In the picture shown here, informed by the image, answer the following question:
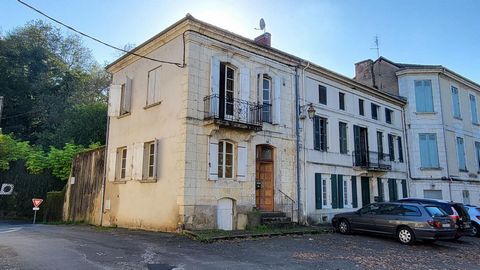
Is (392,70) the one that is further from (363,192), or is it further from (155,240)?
(155,240)

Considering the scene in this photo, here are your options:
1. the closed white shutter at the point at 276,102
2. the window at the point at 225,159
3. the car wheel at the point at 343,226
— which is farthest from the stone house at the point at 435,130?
the window at the point at 225,159

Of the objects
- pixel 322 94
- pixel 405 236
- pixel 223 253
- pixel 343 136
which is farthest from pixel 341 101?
pixel 223 253

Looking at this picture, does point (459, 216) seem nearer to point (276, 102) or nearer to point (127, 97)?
point (276, 102)

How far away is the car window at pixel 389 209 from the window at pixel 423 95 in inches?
539

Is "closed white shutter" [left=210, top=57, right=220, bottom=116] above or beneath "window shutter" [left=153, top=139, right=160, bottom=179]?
above

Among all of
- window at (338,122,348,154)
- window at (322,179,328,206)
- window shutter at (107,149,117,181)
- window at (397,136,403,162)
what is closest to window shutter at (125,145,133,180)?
window shutter at (107,149,117,181)

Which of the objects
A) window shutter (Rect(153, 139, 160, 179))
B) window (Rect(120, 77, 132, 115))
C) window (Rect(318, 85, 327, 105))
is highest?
window (Rect(318, 85, 327, 105))

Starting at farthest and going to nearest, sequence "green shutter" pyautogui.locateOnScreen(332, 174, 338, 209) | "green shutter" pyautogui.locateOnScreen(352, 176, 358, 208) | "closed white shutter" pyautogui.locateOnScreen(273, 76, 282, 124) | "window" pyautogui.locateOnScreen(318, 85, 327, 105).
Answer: "green shutter" pyautogui.locateOnScreen(352, 176, 358, 208)
"window" pyautogui.locateOnScreen(318, 85, 327, 105)
"green shutter" pyautogui.locateOnScreen(332, 174, 338, 209)
"closed white shutter" pyautogui.locateOnScreen(273, 76, 282, 124)

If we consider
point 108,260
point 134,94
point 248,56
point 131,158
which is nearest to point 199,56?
point 248,56

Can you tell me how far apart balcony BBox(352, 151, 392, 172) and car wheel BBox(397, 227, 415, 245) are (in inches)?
288

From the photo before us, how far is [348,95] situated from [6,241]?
16889 millimetres

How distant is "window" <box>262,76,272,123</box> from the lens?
1557cm

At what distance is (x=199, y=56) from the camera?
1330cm

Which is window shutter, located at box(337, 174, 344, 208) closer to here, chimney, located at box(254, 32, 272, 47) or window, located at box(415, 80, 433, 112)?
chimney, located at box(254, 32, 272, 47)
